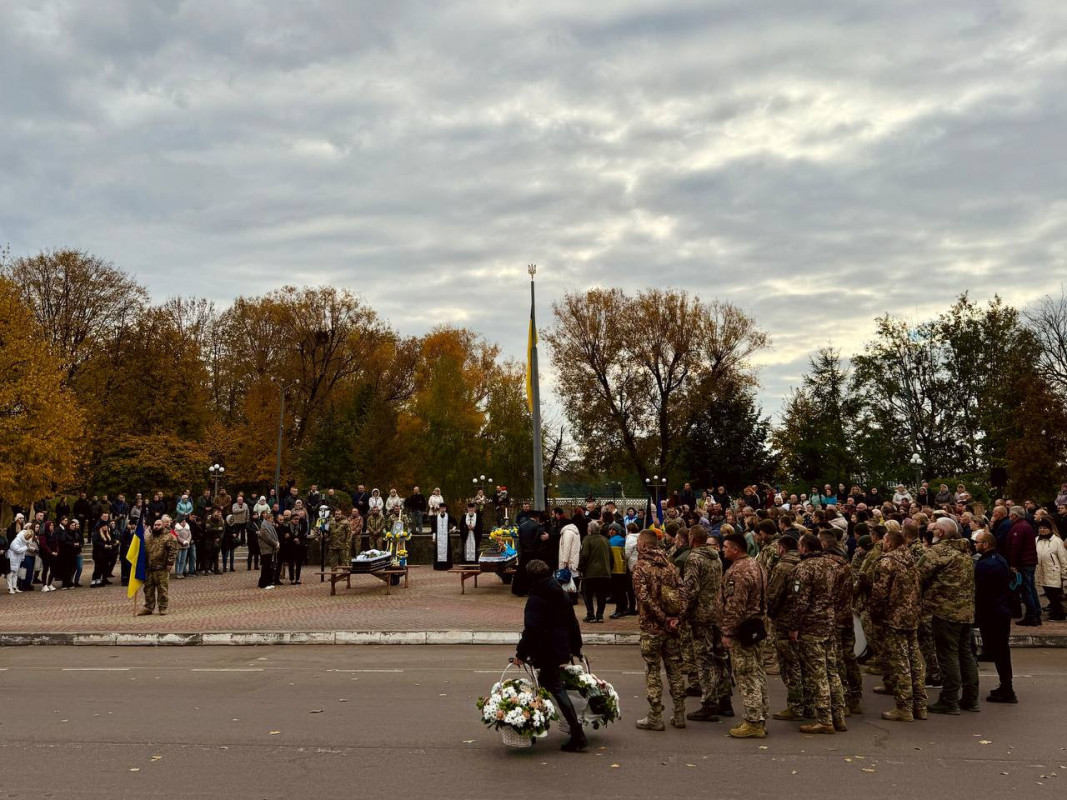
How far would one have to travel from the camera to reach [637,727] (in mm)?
9164

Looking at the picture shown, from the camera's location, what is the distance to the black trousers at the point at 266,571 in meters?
23.5

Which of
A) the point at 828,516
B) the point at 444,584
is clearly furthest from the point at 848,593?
the point at 444,584

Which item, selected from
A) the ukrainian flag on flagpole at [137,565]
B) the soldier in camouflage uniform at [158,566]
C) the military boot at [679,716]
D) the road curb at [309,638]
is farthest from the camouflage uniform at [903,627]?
the ukrainian flag on flagpole at [137,565]

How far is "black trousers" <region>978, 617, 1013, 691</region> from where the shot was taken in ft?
33.9

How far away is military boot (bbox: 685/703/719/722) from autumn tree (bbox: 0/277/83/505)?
1265 inches

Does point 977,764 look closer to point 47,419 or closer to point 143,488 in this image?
point 47,419

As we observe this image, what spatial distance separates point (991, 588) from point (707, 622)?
3.39m

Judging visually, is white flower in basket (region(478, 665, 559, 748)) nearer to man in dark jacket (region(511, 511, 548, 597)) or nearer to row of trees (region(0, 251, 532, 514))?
man in dark jacket (region(511, 511, 548, 597))

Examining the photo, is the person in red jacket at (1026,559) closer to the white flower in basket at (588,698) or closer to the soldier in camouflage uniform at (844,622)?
the soldier in camouflage uniform at (844,622)

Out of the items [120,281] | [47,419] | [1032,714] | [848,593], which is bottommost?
[1032,714]

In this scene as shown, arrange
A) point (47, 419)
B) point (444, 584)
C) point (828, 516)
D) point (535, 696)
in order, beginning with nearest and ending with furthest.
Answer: point (535, 696) < point (828, 516) < point (444, 584) < point (47, 419)

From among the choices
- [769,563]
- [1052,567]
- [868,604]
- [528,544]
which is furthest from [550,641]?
[1052,567]

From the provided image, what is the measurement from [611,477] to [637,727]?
2011 inches

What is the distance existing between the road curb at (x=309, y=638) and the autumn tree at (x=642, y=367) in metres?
39.1
